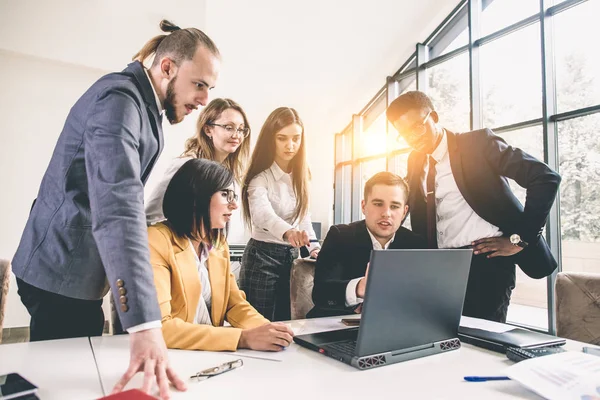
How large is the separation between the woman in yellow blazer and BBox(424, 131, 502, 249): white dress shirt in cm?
89

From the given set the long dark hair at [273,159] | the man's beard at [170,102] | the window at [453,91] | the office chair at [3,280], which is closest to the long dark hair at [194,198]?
the man's beard at [170,102]

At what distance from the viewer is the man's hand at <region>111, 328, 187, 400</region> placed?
0.67 metres

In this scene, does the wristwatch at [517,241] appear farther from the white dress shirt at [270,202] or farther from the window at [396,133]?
the window at [396,133]

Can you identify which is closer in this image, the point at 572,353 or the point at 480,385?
the point at 480,385

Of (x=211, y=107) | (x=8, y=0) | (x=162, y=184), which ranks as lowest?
(x=162, y=184)

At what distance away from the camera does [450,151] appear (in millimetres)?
1751

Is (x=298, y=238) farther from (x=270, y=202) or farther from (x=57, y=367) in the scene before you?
(x=57, y=367)

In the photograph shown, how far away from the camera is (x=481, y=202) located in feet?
5.33

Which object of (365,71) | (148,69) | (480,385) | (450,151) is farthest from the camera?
(365,71)

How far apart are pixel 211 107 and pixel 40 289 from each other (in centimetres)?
118

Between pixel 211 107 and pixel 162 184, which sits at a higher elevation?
pixel 211 107

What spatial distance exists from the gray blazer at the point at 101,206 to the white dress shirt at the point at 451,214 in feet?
3.94

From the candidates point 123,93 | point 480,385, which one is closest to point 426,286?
point 480,385

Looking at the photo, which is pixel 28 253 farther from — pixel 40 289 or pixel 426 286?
pixel 426 286
